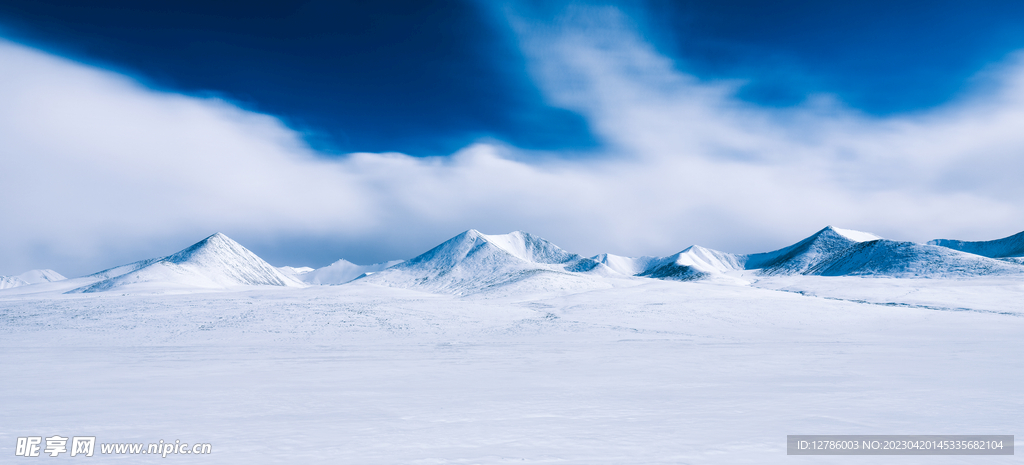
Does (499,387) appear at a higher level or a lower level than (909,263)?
lower

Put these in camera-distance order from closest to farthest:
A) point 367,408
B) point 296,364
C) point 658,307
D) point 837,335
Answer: point 367,408 → point 296,364 → point 837,335 → point 658,307

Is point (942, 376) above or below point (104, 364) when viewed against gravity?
above

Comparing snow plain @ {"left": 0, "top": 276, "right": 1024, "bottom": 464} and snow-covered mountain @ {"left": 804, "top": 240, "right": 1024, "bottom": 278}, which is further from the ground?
snow-covered mountain @ {"left": 804, "top": 240, "right": 1024, "bottom": 278}

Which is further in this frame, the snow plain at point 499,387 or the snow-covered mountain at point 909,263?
the snow-covered mountain at point 909,263

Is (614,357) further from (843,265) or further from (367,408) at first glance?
(843,265)

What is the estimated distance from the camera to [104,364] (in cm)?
1903

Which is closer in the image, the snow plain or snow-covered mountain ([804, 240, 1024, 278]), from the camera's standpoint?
the snow plain

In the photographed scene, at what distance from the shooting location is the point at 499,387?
13023 millimetres

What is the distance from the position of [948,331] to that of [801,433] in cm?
3157

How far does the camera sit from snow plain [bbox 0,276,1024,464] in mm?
7957

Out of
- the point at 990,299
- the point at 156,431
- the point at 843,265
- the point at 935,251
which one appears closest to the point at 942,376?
the point at 156,431

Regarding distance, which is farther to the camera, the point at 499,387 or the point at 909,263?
the point at 909,263

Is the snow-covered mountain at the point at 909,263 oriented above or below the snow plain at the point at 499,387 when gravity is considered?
above

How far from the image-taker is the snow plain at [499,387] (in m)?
7.96
